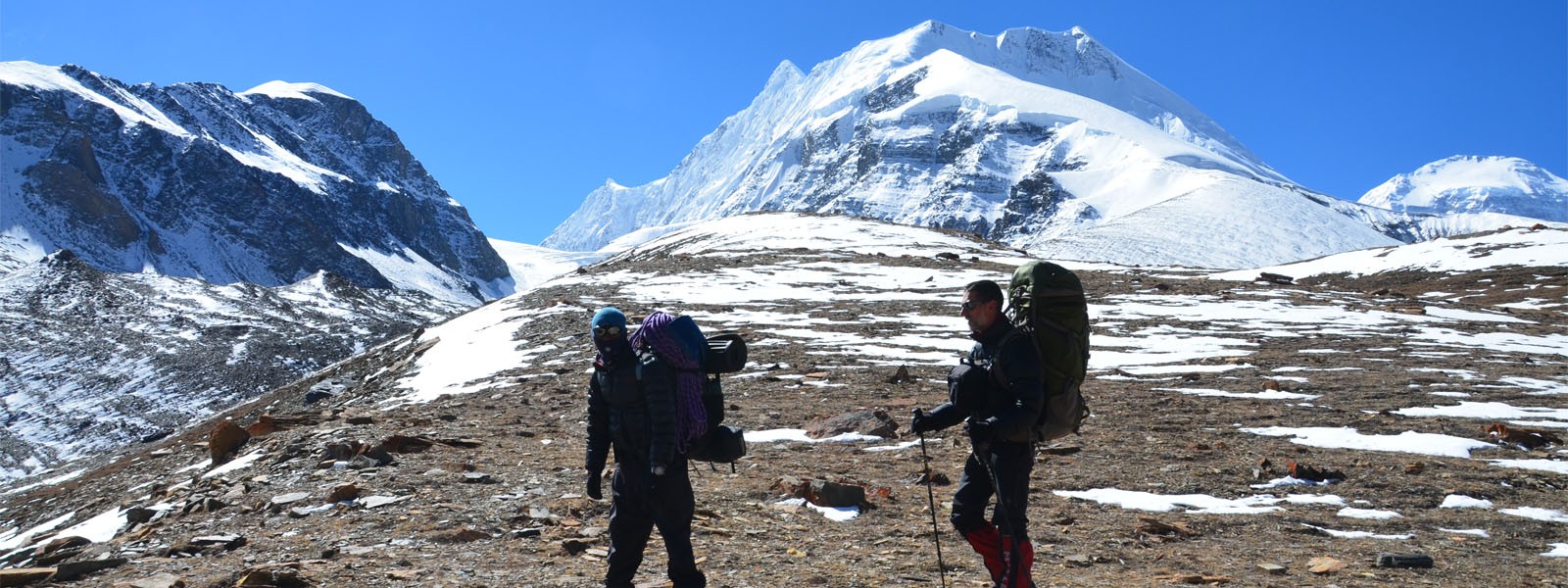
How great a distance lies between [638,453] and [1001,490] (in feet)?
7.48

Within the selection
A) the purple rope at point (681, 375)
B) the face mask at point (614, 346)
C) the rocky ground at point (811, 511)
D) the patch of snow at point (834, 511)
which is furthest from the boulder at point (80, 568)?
the patch of snow at point (834, 511)

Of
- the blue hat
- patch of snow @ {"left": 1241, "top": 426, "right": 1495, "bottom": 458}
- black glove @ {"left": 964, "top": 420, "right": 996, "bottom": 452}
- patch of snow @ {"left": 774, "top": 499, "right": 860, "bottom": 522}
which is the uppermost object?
the blue hat

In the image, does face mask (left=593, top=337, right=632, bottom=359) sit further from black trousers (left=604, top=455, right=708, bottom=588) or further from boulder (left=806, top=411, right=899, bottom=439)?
boulder (left=806, top=411, right=899, bottom=439)

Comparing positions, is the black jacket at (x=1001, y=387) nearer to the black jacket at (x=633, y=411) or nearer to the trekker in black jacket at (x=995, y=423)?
the trekker in black jacket at (x=995, y=423)

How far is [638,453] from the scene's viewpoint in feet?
21.0

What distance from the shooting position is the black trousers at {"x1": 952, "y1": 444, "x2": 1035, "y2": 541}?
6148 millimetres

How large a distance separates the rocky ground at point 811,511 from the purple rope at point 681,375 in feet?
5.14

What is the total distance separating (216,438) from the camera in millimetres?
13688

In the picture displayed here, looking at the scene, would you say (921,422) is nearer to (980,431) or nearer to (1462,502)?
(980,431)

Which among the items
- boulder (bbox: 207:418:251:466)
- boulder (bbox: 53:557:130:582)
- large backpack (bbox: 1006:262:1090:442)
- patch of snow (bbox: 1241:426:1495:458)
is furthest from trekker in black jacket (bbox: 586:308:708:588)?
patch of snow (bbox: 1241:426:1495:458)

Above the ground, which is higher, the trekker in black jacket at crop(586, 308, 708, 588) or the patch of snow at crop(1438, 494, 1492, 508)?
the trekker in black jacket at crop(586, 308, 708, 588)

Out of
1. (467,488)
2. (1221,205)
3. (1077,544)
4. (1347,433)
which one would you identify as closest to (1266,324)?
(1347,433)

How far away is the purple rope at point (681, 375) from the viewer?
6312 millimetres

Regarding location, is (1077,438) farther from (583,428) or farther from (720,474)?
(583,428)
